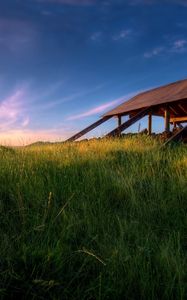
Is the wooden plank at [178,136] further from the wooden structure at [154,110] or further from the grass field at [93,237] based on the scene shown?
the grass field at [93,237]

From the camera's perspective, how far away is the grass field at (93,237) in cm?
235

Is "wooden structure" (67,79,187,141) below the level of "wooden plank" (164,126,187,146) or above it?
above

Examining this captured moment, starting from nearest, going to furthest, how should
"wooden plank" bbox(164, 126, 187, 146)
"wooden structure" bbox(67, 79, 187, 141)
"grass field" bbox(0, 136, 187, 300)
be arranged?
"grass field" bbox(0, 136, 187, 300), "wooden plank" bbox(164, 126, 187, 146), "wooden structure" bbox(67, 79, 187, 141)

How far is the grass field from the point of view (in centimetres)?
235

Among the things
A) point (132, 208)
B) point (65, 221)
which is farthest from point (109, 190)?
point (65, 221)

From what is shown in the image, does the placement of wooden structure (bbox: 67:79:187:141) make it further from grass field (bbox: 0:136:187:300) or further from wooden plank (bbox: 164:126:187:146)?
grass field (bbox: 0:136:187:300)

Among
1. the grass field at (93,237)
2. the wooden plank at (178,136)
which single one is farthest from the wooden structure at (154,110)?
the grass field at (93,237)

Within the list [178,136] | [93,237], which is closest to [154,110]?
[178,136]

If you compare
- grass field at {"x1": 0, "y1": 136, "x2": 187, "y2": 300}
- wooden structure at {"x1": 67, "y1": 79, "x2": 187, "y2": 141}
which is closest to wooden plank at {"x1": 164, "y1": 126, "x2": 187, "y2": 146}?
wooden structure at {"x1": 67, "y1": 79, "x2": 187, "y2": 141}

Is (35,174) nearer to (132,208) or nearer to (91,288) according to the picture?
(132,208)

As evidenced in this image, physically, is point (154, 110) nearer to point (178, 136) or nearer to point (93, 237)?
point (178, 136)

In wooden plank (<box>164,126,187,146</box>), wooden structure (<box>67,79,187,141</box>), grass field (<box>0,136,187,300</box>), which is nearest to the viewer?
grass field (<box>0,136,187,300</box>)

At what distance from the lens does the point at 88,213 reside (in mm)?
3613

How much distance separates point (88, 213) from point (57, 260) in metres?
1.14
